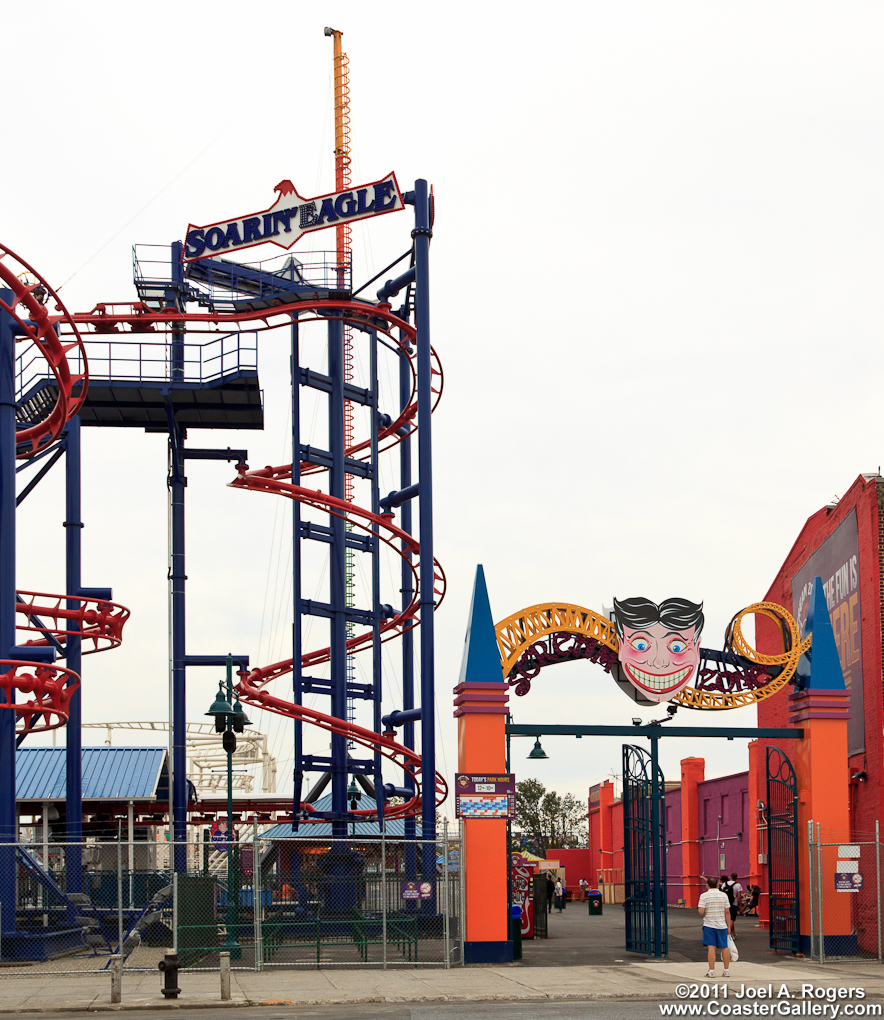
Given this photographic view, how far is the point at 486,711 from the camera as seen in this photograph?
24.2 m

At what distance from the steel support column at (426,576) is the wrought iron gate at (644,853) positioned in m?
4.22

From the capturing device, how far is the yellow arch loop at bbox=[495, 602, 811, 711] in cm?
2530

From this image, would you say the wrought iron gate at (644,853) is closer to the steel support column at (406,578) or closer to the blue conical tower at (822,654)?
the blue conical tower at (822,654)

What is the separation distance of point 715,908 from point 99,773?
110 ft

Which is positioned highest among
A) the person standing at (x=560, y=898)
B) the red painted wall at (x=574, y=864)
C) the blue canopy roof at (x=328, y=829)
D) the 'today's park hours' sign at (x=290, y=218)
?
the 'today's park hours' sign at (x=290, y=218)

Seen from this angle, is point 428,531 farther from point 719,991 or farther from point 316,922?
point 719,991

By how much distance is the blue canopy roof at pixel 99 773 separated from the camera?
46469 mm

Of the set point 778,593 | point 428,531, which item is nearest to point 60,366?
point 428,531

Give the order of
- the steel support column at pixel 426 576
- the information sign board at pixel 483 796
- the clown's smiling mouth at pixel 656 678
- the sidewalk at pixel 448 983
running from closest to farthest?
the sidewalk at pixel 448 983
the information sign board at pixel 483 796
the clown's smiling mouth at pixel 656 678
the steel support column at pixel 426 576

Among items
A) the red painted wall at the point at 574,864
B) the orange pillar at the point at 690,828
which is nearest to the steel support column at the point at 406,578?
the orange pillar at the point at 690,828

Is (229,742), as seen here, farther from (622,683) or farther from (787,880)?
(787,880)

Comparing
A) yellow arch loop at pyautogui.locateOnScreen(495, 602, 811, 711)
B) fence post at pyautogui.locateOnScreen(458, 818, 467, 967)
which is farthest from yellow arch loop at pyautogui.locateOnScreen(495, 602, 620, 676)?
fence post at pyautogui.locateOnScreen(458, 818, 467, 967)

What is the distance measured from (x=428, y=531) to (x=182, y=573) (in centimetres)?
1065

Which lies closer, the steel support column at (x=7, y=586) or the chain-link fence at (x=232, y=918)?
the chain-link fence at (x=232, y=918)
